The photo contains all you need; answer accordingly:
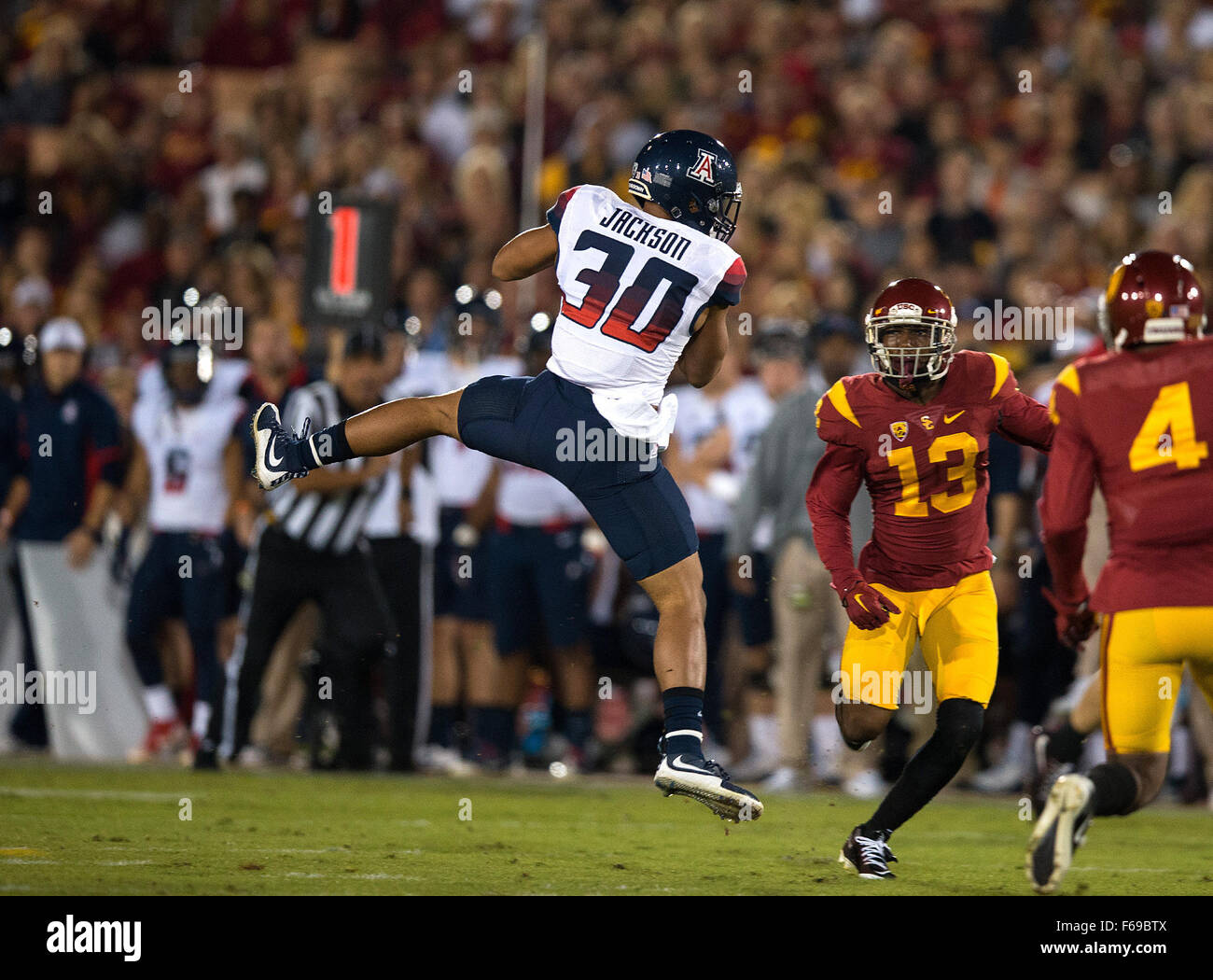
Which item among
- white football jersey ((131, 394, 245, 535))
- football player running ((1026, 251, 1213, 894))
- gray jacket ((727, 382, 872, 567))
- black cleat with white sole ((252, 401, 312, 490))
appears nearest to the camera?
football player running ((1026, 251, 1213, 894))

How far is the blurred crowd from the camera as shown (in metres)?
10.5

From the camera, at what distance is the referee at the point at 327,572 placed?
953 centimetres

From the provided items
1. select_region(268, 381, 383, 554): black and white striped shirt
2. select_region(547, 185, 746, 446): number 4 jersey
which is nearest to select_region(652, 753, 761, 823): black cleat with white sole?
select_region(547, 185, 746, 446): number 4 jersey

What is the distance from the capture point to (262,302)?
36.2 ft

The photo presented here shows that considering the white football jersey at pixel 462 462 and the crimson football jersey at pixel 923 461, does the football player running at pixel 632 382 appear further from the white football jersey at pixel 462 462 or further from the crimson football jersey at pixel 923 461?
the white football jersey at pixel 462 462

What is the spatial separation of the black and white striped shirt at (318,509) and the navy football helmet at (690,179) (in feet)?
11.8

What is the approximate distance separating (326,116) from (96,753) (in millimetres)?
5382

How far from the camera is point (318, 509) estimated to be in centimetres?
968

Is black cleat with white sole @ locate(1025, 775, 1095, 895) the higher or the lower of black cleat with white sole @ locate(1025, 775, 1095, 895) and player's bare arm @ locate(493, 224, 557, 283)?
the lower

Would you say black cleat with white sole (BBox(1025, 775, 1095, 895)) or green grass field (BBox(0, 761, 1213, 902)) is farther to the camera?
green grass field (BBox(0, 761, 1213, 902))

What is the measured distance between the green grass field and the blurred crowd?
4.78 feet

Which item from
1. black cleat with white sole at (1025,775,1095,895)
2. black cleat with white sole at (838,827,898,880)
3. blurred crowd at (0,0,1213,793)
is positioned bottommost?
black cleat with white sole at (838,827,898,880)

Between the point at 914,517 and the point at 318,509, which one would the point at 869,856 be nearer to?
the point at 914,517

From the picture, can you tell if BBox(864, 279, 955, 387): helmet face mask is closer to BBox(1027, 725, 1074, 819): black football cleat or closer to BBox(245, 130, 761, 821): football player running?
BBox(245, 130, 761, 821): football player running
